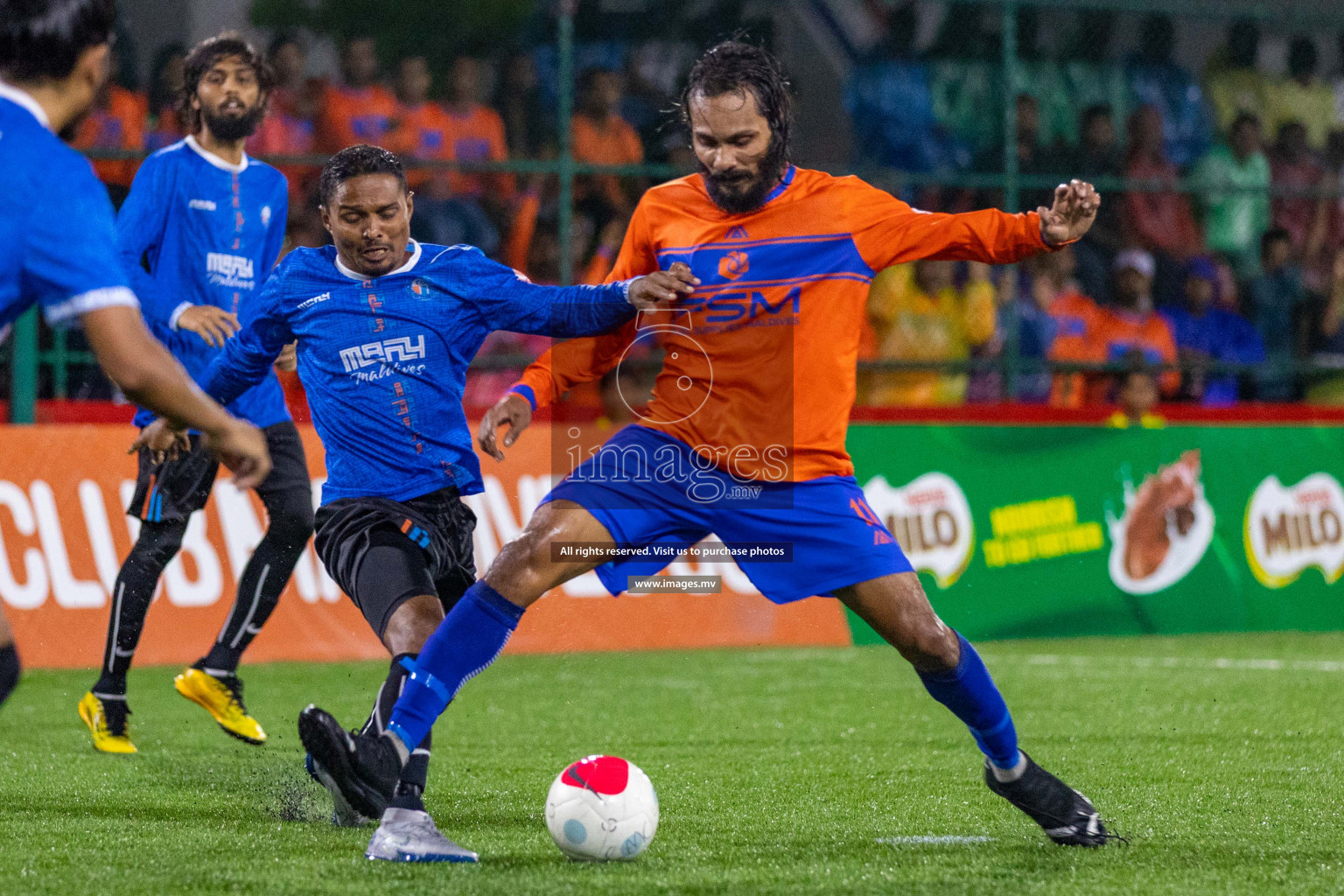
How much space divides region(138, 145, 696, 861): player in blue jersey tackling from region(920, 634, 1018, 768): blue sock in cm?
122

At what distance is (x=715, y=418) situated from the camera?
14.6ft

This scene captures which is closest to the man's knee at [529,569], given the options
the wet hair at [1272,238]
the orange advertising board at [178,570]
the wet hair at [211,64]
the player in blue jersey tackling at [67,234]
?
the player in blue jersey tackling at [67,234]

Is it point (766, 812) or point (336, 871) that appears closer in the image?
point (336, 871)

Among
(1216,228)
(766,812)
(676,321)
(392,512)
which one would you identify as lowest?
(766,812)

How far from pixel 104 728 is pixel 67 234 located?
10.4 ft

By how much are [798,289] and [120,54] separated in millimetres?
7099

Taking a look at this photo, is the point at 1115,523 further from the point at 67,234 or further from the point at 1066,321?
the point at 67,234

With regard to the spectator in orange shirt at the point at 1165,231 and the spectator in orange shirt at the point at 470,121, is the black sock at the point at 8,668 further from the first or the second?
the spectator in orange shirt at the point at 1165,231

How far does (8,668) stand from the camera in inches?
144

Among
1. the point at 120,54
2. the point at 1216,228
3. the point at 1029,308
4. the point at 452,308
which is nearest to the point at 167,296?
the point at 452,308

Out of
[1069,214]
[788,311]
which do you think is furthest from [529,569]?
[1069,214]

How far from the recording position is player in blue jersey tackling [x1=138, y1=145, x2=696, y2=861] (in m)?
4.56

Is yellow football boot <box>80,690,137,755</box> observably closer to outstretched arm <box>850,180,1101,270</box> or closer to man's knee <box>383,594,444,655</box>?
man's knee <box>383,594,444,655</box>

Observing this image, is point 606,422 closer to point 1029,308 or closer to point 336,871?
point 1029,308
